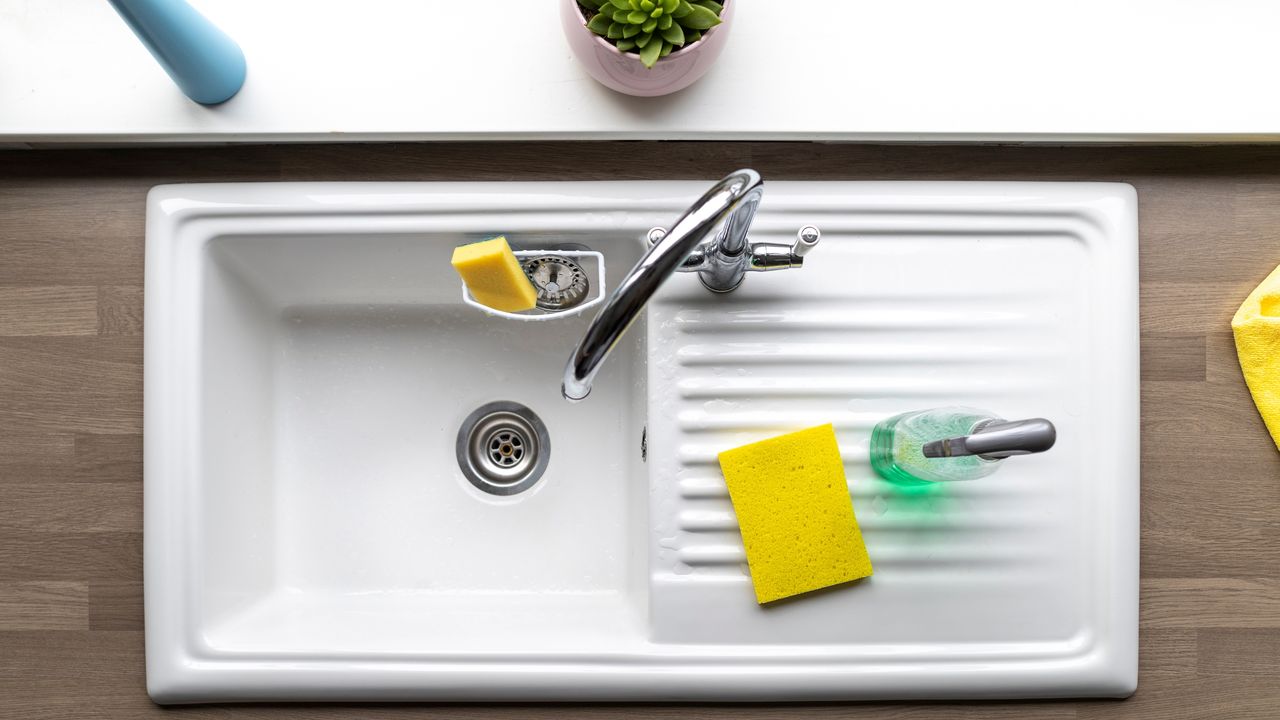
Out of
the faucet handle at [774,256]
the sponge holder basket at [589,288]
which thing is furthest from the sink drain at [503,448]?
the faucet handle at [774,256]

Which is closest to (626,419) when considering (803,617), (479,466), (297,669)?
(479,466)

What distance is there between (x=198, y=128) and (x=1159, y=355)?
3.24ft

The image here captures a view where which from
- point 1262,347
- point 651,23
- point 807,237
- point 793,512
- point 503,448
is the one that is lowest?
point 503,448

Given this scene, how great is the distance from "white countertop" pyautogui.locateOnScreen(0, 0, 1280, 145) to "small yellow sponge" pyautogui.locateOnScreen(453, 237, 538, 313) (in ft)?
0.48

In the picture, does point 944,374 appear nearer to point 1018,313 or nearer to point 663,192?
point 1018,313

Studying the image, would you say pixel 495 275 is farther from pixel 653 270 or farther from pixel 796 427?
pixel 796 427

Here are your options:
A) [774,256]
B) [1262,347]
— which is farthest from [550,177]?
[1262,347]

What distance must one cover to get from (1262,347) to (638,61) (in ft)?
2.20

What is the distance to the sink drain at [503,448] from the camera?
804 mm

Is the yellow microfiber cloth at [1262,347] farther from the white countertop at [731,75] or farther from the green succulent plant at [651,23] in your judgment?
the green succulent plant at [651,23]

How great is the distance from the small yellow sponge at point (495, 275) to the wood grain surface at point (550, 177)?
0.42 feet

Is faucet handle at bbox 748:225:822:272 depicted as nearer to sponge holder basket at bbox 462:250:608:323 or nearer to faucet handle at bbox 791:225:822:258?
faucet handle at bbox 791:225:822:258

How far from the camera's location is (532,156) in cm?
71

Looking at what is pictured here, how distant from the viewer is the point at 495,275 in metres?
0.63
